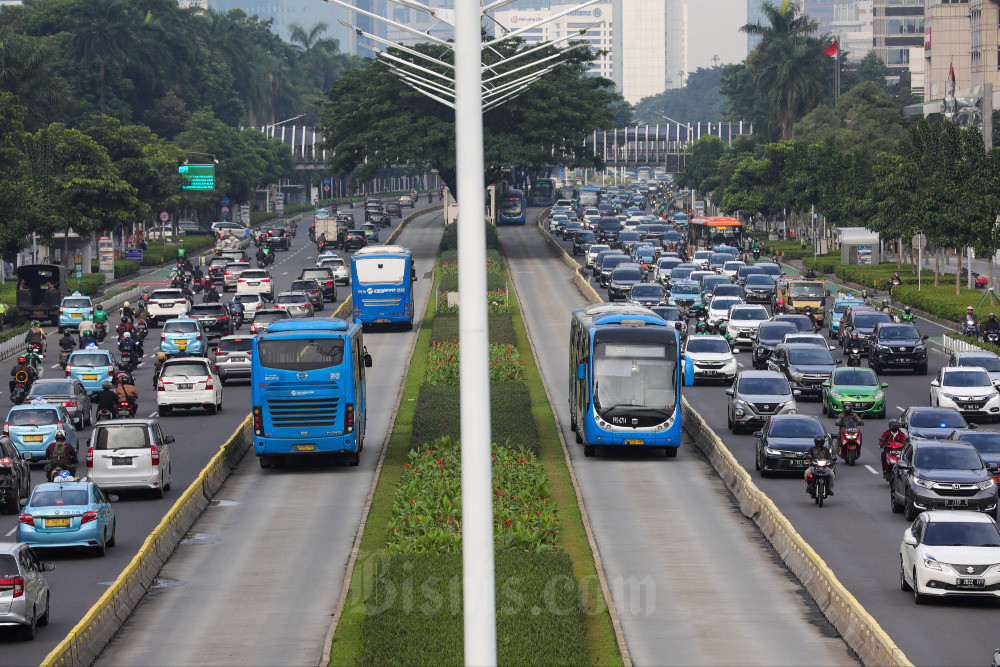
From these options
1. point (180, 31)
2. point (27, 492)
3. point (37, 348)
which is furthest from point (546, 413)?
point (180, 31)

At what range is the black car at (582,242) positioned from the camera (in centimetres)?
11194

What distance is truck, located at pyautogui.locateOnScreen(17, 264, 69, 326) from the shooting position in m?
74.2

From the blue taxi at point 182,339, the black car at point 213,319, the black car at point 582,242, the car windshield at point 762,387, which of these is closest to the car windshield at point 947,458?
the car windshield at point 762,387

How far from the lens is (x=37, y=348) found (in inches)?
2272

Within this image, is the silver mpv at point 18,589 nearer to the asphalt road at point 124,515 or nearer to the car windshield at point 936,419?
the asphalt road at point 124,515

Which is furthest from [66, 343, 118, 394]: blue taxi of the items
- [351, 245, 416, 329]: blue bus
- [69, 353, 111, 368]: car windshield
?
[351, 245, 416, 329]: blue bus

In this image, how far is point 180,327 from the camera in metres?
60.7

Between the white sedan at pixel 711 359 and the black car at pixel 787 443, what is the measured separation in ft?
55.9

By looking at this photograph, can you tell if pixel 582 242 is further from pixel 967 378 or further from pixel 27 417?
pixel 27 417

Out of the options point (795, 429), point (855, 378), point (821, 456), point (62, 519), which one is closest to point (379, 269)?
point (855, 378)

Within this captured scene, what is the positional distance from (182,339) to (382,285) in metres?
11.0

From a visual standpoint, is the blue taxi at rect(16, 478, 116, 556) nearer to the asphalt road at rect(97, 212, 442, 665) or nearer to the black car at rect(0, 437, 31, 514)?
the asphalt road at rect(97, 212, 442, 665)

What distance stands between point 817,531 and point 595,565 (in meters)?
5.55

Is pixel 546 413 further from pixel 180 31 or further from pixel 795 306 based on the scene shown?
pixel 180 31
